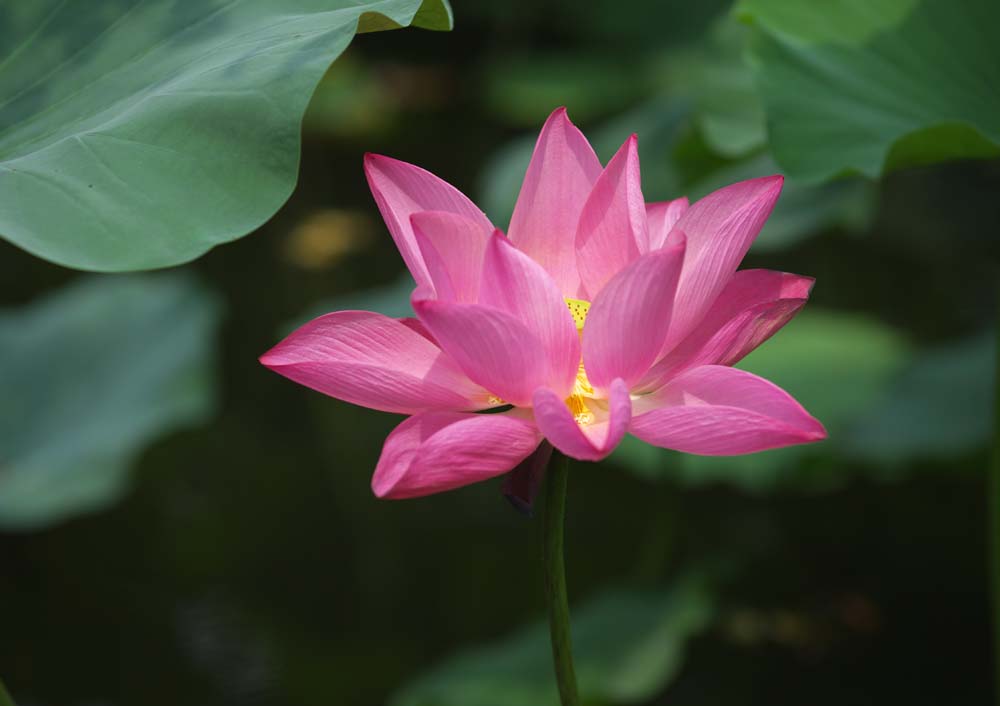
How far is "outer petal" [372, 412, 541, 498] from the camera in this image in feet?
1.32

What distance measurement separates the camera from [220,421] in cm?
231

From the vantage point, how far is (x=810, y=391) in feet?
5.94

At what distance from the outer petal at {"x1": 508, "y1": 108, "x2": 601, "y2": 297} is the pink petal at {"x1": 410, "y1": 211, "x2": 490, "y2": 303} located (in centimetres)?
5

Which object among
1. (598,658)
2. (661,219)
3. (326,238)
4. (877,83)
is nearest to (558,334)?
(661,219)

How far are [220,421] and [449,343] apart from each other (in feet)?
6.49

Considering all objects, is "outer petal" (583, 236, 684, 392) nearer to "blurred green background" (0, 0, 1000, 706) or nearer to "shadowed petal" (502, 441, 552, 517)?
"shadowed petal" (502, 441, 552, 517)

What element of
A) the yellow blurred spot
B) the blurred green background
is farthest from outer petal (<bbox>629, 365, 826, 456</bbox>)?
the yellow blurred spot

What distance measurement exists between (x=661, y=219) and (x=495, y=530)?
57.2 inches

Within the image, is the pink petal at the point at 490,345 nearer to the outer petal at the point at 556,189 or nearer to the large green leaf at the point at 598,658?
the outer petal at the point at 556,189

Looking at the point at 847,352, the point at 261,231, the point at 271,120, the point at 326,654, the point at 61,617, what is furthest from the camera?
the point at 261,231

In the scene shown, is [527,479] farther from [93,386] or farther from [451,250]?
[93,386]

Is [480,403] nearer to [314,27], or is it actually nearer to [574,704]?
[574,704]

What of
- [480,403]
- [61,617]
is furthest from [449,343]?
[61,617]

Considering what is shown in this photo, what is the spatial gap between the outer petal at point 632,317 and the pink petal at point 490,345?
0.07 ft
